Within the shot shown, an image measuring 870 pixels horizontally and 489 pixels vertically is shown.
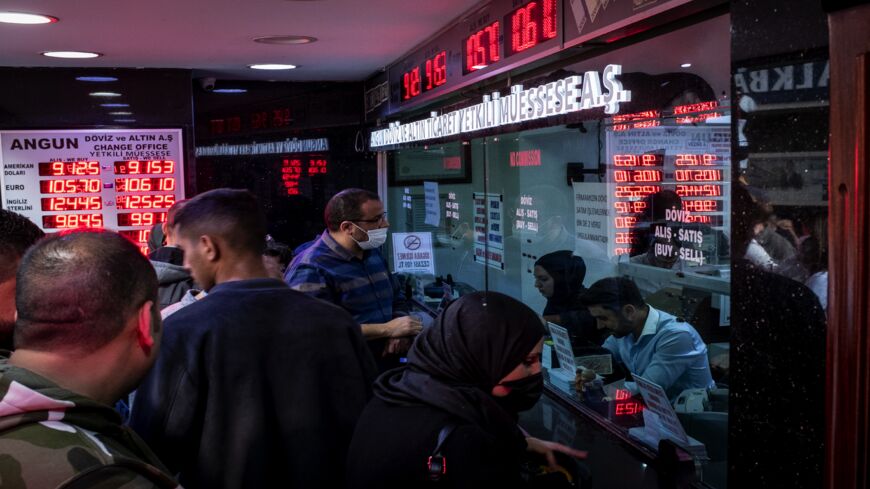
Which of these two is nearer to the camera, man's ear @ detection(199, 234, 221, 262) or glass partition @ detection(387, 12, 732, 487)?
man's ear @ detection(199, 234, 221, 262)

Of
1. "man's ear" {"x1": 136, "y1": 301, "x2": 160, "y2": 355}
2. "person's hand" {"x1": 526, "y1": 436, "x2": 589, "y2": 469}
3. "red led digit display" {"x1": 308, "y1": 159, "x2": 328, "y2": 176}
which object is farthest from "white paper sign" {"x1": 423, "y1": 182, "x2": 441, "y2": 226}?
"man's ear" {"x1": 136, "y1": 301, "x2": 160, "y2": 355}

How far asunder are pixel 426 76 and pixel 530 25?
5.48 feet

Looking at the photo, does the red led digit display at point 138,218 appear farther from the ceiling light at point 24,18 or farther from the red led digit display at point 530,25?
the red led digit display at point 530,25

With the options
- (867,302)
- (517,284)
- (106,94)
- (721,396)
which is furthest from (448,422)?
(106,94)

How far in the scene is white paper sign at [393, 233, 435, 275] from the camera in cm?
631

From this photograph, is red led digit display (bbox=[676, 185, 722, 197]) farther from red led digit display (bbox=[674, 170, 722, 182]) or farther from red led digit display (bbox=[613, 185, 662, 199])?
red led digit display (bbox=[613, 185, 662, 199])

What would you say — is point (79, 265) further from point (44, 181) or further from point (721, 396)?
point (44, 181)

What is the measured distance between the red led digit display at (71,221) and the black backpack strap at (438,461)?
5.35m

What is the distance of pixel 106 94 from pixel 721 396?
5.19m

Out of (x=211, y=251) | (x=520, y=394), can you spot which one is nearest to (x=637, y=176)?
(x=520, y=394)

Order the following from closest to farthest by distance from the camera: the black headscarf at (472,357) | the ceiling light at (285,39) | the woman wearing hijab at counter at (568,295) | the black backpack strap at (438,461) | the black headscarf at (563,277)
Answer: the black backpack strap at (438,461), the black headscarf at (472,357), the woman wearing hijab at counter at (568,295), the black headscarf at (563,277), the ceiling light at (285,39)

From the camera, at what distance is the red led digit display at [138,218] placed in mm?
6449

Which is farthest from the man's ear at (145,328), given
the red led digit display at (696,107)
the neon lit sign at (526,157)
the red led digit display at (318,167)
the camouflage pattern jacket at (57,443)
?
the red led digit display at (318,167)

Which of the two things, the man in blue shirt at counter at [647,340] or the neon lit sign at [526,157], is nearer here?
the man in blue shirt at counter at [647,340]
